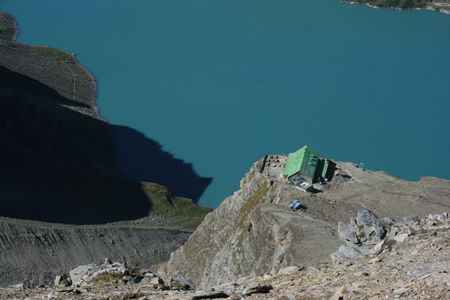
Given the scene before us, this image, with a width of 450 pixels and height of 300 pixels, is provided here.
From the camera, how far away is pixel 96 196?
95.2 meters

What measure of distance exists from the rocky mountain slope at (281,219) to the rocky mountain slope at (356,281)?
9386 mm

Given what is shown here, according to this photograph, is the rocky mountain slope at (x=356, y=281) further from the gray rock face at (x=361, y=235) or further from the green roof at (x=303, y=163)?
the green roof at (x=303, y=163)

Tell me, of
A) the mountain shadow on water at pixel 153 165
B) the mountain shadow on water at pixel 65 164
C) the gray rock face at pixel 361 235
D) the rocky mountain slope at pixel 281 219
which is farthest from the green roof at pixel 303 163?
the mountain shadow on water at pixel 153 165

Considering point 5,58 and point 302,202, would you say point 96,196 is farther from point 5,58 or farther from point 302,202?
point 5,58

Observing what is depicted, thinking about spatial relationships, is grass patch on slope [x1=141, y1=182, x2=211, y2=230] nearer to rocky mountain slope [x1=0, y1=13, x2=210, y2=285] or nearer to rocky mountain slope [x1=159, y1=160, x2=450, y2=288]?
rocky mountain slope [x1=0, y1=13, x2=210, y2=285]

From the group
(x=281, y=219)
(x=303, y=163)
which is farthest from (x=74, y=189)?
(x=281, y=219)

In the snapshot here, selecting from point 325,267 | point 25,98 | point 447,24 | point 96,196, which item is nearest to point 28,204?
point 96,196

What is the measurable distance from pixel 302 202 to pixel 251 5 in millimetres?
155343

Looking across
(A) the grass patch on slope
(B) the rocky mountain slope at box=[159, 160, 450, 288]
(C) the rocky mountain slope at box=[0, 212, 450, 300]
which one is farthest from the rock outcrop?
(C) the rocky mountain slope at box=[0, 212, 450, 300]

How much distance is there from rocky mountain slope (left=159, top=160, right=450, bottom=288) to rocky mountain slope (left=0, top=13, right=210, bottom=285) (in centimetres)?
1572

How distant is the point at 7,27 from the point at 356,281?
191 meters

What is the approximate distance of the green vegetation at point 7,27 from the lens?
7218 inches

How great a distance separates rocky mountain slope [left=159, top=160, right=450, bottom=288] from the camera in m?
45.2

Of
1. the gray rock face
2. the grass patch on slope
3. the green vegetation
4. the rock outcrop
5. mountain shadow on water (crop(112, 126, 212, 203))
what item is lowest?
the rock outcrop
